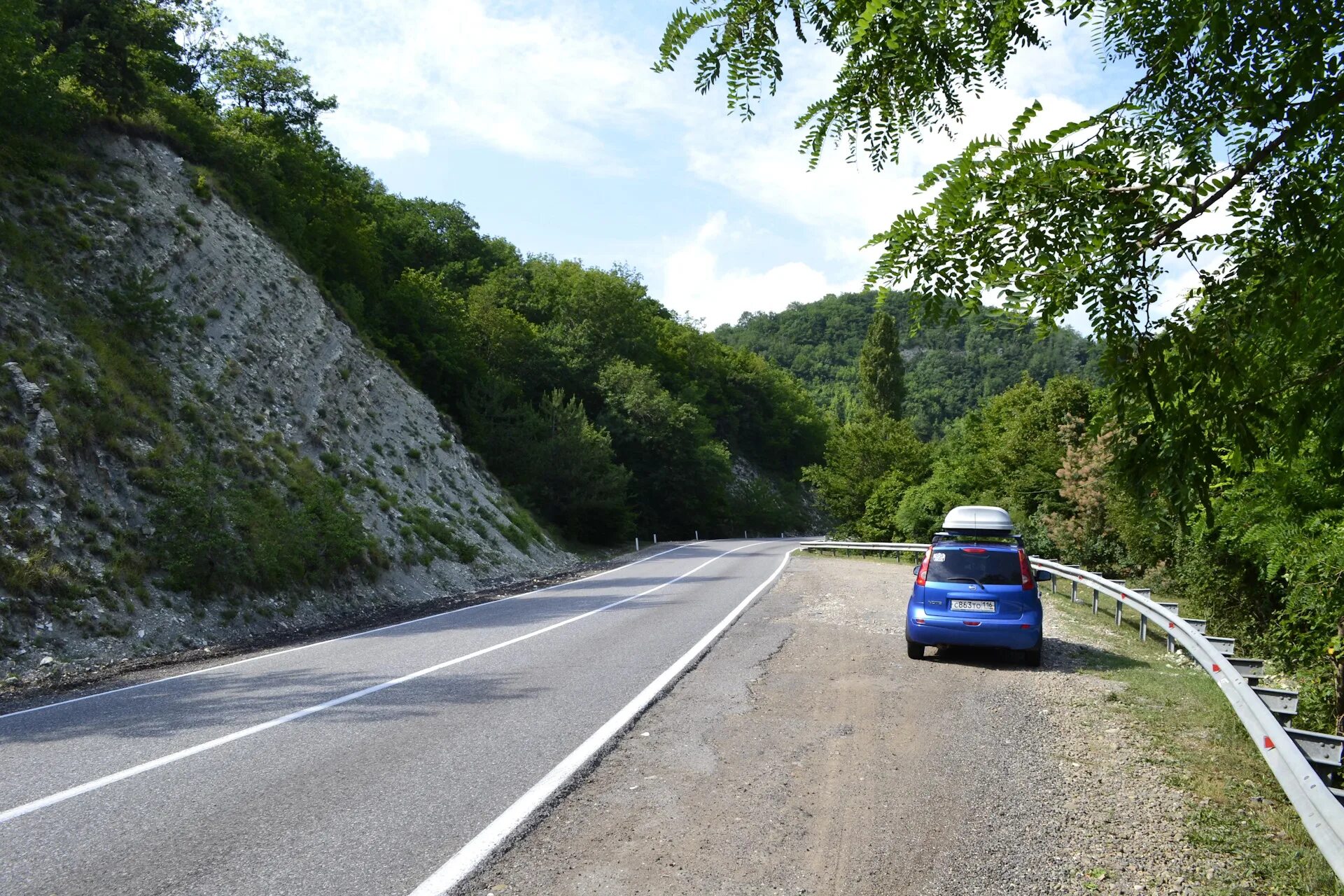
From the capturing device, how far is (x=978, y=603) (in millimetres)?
11227

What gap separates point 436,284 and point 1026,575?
1870 inches

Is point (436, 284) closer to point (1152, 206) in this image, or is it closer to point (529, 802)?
point (529, 802)

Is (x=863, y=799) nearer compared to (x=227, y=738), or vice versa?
(x=863, y=799)

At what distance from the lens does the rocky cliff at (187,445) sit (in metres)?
15.8

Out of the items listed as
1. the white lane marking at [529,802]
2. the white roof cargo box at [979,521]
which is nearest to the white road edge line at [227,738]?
the white lane marking at [529,802]

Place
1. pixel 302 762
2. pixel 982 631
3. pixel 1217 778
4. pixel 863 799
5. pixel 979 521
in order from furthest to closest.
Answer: pixel 979 521, pixel 982 631, pixel 302 762, pixel 1217 778, pixel 863 799

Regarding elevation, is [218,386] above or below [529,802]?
above

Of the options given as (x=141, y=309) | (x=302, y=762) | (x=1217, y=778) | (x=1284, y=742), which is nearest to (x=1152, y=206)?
(x=1284, y=742)

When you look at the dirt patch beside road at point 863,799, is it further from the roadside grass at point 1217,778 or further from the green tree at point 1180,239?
the green tree at point 1180,239

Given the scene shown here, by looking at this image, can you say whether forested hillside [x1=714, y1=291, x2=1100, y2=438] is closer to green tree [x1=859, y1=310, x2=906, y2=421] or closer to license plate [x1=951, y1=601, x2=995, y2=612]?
green tree [x1=859, y1=310, x2=906, y2=421]

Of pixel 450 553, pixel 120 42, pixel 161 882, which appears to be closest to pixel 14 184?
pixel 120 42

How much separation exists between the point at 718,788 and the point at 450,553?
2316 cm

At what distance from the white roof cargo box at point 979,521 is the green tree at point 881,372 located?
54132 millimetres

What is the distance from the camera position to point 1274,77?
271cm
